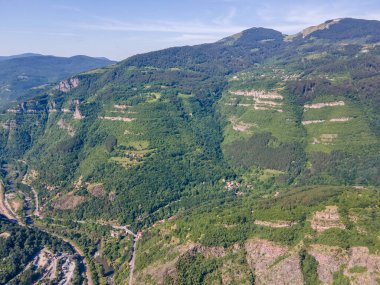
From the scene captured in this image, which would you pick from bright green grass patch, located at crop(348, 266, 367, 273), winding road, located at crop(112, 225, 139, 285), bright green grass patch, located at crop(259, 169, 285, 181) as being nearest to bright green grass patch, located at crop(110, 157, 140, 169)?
winding road, located at crop(112, 225, 139, 285)

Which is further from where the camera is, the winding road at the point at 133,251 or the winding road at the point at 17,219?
the winding road at the point at 17,219

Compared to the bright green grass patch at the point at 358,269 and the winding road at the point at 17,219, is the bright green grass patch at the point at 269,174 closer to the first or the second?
the bright green grass patch at the point at 358,269

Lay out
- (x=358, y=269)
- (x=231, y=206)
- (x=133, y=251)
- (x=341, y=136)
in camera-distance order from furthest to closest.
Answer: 1. (x=341, y=136)
2. (x=231, y=206)
3. (x=133, y=251)
4. (x=358, y=269)

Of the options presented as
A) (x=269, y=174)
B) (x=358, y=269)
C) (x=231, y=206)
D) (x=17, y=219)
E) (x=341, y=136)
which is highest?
(x=341, y=136)

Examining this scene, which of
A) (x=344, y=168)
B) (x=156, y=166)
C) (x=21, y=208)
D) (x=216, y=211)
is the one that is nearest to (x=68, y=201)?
(x=21, y=208)

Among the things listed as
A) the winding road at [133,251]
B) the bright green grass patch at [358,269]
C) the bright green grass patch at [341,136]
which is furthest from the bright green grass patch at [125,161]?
the bright green grass patch at [358,269]

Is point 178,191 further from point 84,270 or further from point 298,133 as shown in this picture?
point 298,133

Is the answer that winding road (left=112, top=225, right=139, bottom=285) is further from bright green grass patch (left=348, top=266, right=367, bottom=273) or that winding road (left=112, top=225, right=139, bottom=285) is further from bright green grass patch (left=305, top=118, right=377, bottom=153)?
bright green grass patch (left=305, top=118, right=377, bottom=153)

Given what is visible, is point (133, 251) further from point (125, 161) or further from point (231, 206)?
point (125, 161)

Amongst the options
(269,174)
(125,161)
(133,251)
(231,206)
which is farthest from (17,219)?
(269,174)

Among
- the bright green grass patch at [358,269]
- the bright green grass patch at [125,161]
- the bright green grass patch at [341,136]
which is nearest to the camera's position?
the bright green grass patch at [358,269]

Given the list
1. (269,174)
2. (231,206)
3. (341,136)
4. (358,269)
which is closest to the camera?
(358,269)
